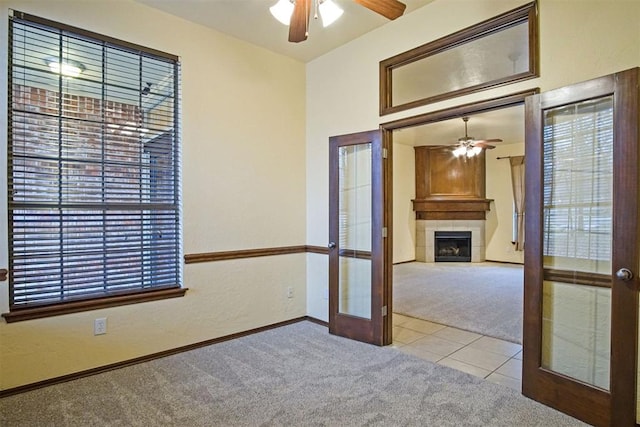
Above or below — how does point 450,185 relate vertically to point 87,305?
above

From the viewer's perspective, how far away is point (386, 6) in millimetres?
2191

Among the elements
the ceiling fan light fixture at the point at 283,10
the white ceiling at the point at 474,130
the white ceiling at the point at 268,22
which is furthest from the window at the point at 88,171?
the white ceiling at the point at 474,130

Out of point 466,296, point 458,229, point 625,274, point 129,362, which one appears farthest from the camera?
point 458,229

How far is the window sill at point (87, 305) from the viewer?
2.51 metres

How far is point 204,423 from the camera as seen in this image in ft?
7.06

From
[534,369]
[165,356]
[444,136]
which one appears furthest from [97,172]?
[444,136]

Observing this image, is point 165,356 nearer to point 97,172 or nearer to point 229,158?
point 97,172

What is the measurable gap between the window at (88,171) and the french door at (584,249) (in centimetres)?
280

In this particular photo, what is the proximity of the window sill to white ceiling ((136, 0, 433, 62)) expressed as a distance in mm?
2379

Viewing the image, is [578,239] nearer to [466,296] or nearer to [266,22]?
[266,22]

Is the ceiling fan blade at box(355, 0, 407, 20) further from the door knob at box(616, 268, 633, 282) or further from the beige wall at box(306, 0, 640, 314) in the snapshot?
the door knob at box(616, 268, 633, 282)

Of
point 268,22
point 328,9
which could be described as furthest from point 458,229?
point 328,9

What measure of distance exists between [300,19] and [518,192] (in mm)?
7456

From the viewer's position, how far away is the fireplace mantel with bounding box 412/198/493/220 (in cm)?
865
